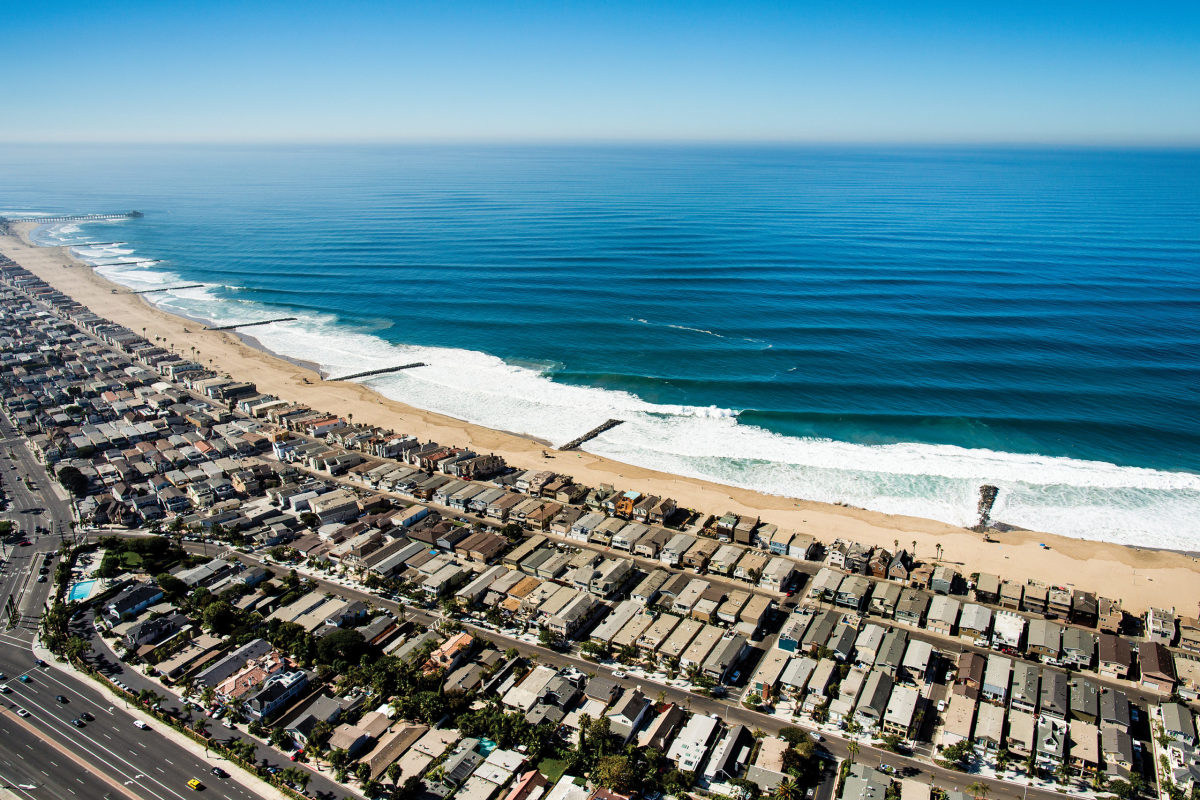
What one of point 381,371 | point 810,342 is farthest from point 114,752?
point 810,342

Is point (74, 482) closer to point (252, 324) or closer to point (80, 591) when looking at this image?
point (80, 591)

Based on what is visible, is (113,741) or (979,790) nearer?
(979,790)

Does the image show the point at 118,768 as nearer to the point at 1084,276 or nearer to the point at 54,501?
the point at 54,501

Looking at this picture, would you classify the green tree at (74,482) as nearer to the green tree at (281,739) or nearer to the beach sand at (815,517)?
the beach sand at (815,517)

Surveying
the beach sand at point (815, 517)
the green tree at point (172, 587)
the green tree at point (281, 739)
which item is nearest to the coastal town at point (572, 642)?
the green tree at point (281, 739)

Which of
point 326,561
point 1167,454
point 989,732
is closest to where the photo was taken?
point 989,732

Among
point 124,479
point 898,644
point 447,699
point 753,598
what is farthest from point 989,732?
point 124,479
